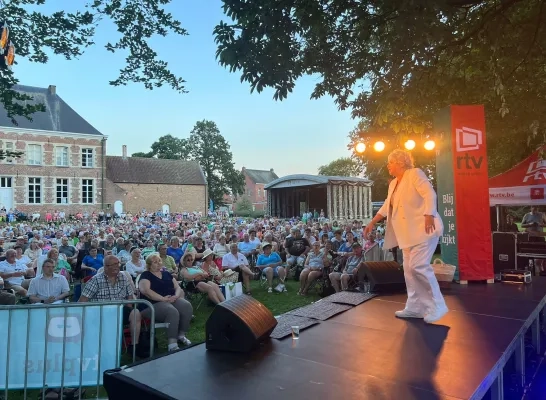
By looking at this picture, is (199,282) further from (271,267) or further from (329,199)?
(329,199)

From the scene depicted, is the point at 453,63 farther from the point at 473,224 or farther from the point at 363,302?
the point at 363,302

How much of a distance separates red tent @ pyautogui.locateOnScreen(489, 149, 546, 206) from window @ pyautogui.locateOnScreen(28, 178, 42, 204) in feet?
129

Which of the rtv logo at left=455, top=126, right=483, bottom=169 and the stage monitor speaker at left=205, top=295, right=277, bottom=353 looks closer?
the stage monitor speaker at left=205, top=295, right=277, bottom=353

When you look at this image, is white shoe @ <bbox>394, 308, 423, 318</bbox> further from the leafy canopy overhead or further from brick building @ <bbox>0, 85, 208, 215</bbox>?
the leafy canopy overhead

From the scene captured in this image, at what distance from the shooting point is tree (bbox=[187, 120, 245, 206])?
6406 cm

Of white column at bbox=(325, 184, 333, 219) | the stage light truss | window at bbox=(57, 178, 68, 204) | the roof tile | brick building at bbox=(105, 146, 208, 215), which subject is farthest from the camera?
the roof tile

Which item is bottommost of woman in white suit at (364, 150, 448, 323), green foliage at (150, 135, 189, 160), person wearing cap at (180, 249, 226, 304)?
person wearing cap at (180, 249, 226, 304)

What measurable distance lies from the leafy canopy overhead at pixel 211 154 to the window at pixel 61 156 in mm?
24327

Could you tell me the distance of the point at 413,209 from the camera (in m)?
4.28

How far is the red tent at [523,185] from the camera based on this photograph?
407 inches

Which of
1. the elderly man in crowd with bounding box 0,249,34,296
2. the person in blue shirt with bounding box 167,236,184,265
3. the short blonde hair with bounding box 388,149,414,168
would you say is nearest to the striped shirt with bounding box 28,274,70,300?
the elderly man in crowd with bounding box 0,249,34,296

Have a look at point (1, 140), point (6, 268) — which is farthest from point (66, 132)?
point (6, 268)

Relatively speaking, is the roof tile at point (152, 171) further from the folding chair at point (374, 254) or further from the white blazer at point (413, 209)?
the white blazer at point (413, 209)

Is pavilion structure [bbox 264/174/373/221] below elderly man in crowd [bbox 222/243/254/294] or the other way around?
the other way around
